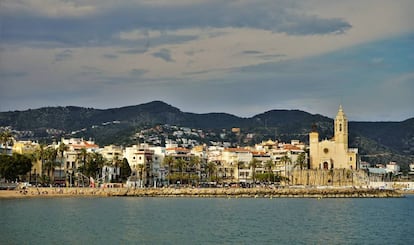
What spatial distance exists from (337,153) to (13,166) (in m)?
56.0

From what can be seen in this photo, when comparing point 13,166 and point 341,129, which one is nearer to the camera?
point 13,166

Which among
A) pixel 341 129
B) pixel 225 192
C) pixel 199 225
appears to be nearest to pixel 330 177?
pixel 341 129

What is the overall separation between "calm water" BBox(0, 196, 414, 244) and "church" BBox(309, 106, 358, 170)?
51731mm

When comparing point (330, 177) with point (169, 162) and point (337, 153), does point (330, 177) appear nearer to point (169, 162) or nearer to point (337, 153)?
point (337, 153)

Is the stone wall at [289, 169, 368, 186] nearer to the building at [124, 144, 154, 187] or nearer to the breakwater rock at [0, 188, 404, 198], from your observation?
the breakwater rock at [0, 188, 404, 198]

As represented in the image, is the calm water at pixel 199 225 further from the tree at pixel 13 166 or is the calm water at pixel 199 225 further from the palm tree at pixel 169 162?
the palm tree at pixel 169 162

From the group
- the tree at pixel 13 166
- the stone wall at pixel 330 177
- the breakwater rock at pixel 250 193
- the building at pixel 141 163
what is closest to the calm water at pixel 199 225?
the tree at pixel 13 166

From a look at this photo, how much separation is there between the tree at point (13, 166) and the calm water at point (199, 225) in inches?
822

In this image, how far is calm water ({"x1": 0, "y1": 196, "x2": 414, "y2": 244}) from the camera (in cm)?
4075

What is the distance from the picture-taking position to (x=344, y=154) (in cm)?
12062

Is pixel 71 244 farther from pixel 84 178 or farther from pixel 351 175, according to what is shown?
pixel 351 175

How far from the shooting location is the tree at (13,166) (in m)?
87.8

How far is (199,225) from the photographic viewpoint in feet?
162

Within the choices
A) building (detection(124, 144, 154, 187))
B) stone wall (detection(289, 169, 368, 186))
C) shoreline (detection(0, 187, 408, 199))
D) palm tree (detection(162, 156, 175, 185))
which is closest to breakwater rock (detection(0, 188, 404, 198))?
shoreline (detection(0, 187, 408, 199))
